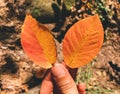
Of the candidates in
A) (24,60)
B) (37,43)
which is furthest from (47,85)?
(24,60)

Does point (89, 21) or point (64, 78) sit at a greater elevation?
point (89, 21)

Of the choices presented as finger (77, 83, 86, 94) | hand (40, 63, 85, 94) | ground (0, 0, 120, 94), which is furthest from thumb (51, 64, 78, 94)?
ground (0, 0, 120, 94)

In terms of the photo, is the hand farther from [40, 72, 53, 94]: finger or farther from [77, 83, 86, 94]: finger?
[77, 83, 86, 94]: finger

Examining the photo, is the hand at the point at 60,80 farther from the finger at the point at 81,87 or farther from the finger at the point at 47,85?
the finger at the point at 81,87

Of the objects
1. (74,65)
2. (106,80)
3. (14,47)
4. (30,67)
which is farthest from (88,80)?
(74,65)

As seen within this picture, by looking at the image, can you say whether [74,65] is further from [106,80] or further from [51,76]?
[106,80]

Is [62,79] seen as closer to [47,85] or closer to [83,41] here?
[47,85]

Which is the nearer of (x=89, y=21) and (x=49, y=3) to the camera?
(x=89, y=21)
